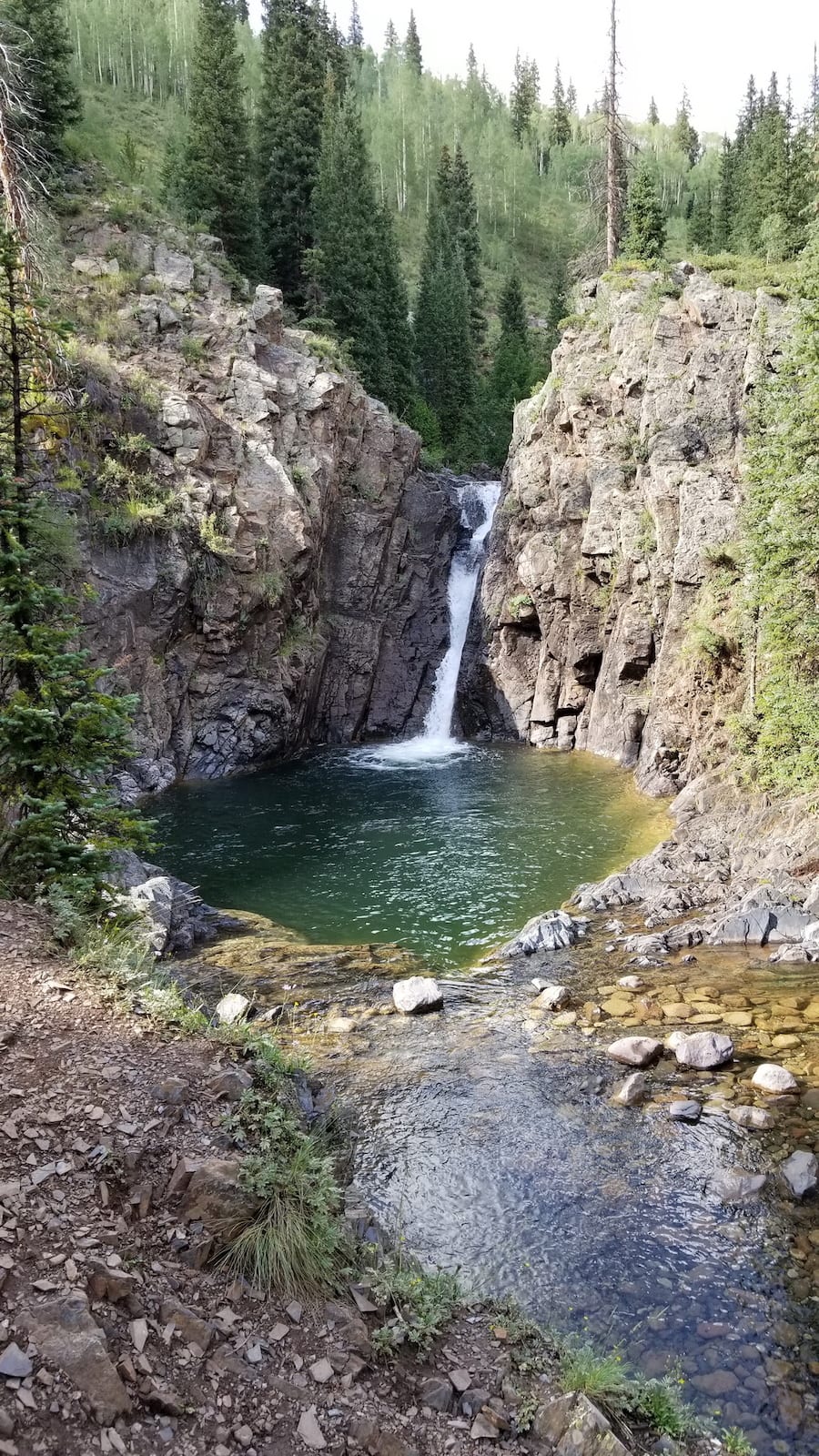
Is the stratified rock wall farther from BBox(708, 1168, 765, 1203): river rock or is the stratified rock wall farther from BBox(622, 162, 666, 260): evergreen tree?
BBox(708, 1168, 765, 1203): river rock

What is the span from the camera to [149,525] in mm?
25344

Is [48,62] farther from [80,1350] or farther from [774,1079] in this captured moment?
[80,1350]

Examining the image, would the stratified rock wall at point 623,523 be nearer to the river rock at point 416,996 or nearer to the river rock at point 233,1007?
the river rock at point 416,996

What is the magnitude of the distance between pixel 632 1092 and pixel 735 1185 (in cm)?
151

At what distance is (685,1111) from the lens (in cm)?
830

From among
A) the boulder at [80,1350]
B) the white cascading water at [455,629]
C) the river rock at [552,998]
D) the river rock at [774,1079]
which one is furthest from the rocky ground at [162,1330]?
the white cascading water at [455,629]

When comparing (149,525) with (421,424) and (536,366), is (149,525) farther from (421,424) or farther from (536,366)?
(536,366)

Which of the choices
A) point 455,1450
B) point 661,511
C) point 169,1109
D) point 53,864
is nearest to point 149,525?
point 661,511

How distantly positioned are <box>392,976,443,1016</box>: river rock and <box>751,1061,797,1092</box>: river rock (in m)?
4.05

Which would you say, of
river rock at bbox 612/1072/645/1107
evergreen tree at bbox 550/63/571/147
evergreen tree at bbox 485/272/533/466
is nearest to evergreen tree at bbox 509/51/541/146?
evergreen tree at bbox 550/63/571/147

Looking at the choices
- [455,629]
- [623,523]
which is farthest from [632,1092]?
[455,629]

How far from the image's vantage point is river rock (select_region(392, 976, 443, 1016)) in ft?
35.6

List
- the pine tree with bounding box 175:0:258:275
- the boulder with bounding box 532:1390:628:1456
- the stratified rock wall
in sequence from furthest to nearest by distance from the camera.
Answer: the pine tree with bounding box 175:0:258:275, the stratified rock wall, the boulder with bounding box 532:1390:628:1456

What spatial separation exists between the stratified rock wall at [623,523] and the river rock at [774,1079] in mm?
14113
